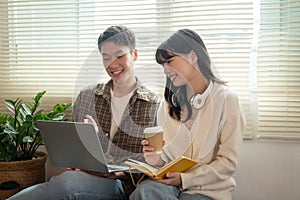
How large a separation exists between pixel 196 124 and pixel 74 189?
23.6 inches

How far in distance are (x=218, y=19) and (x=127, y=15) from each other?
52 centimetres

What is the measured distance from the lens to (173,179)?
1.66 meters

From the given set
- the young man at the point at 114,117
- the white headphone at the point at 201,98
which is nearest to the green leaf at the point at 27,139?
the young man at the point at 114,117

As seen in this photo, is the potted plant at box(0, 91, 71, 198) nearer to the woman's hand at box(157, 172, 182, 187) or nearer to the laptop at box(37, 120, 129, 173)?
the laptop at box(37, 120, 129, 173)

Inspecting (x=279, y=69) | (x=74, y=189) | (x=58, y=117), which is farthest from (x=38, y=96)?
(x=279, y=69)

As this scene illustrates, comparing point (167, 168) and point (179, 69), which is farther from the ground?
point (179, 69)

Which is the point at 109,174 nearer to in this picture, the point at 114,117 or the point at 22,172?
the point at 114,117

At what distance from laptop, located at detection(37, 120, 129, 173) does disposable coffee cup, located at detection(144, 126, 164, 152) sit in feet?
0.53

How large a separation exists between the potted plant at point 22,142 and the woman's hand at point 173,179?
0.82m

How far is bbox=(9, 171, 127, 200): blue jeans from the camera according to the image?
1791mm

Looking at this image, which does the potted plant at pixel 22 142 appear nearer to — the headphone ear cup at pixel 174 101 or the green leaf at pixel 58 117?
the green leaf at pixel 58 117

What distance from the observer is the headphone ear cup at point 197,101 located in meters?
1.79

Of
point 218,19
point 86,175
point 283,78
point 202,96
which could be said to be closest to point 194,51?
point 202,96

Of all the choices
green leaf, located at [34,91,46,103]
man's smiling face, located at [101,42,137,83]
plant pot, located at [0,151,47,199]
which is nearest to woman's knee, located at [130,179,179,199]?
man's smiling face, located at [101,42,137,83]
